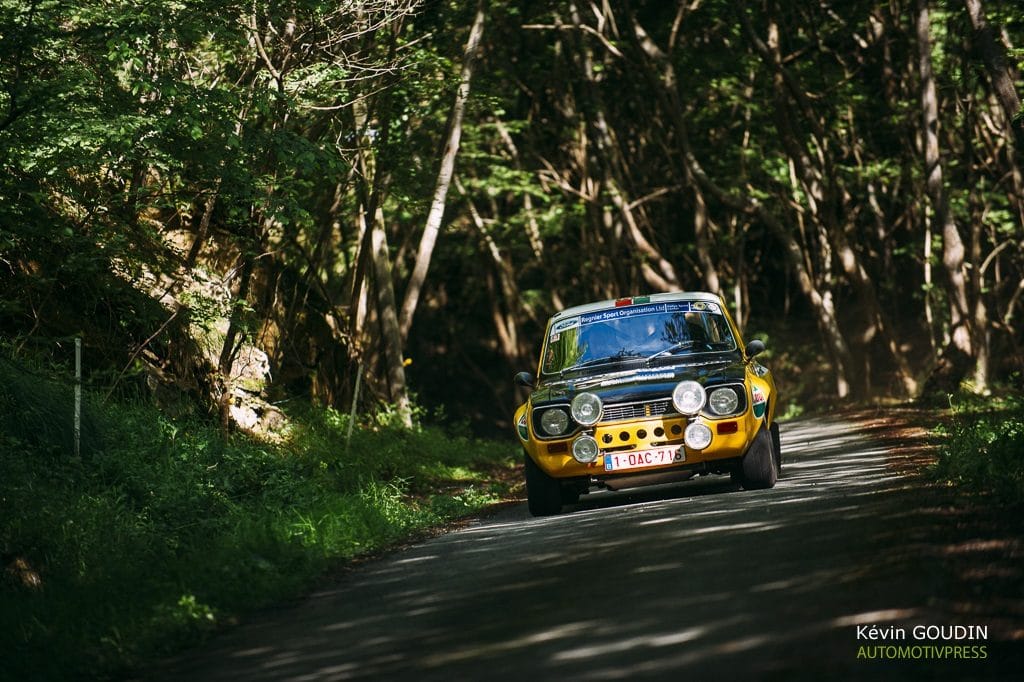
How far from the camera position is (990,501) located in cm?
972

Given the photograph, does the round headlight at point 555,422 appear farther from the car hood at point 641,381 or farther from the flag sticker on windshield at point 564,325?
the flag sticker on windshield at point 564,325

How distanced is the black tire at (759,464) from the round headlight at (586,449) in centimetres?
134

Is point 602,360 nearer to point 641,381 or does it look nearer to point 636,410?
point 641,381

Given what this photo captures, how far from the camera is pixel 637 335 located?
13305mm

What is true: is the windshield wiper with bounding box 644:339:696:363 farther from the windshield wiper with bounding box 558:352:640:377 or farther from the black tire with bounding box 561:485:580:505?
the black tire with bounding box 561:485:580:505

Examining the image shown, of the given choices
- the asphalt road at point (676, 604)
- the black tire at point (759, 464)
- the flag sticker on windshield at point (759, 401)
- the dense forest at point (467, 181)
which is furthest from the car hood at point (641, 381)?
the dense forest at point (467, 181)

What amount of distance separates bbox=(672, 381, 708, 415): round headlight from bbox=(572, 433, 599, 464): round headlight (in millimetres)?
788

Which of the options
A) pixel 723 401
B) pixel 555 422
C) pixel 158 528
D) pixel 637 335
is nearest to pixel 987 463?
pixel 723 401

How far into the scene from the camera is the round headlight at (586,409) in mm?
11789

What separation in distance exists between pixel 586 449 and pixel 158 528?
12.0 ft

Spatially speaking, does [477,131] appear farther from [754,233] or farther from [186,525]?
[186,525]

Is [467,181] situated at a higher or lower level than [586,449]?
higher

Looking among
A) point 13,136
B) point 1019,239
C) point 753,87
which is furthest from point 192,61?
point 1019,239

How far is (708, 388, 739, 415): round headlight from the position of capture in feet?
38.3
